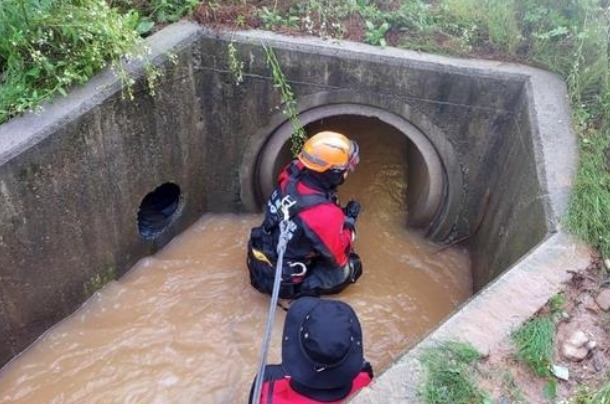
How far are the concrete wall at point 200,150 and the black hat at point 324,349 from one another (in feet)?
5.07

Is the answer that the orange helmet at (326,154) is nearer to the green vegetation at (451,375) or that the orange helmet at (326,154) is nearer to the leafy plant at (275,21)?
the leafy plant at (275,21)

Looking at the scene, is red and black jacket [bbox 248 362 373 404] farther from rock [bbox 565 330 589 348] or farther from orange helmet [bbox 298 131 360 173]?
orange helmet [bbox 298 131 360 173]

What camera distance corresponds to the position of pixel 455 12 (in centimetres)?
522

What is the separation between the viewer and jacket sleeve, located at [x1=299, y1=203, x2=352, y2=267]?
166 inches

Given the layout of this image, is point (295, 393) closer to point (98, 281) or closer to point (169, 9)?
point (98, 281)

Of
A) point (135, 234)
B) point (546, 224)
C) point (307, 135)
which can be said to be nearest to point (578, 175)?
point (546, 224)

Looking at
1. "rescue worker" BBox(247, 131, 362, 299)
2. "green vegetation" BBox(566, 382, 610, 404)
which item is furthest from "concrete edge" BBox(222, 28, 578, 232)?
"green vegetation" BBox(566, 382, 610, 404)

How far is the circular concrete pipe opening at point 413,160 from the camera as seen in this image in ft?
17.0

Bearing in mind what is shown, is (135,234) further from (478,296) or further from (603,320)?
(603,320)

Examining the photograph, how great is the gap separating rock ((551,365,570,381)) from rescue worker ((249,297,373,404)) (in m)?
0.89

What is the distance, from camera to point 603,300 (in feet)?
10.6

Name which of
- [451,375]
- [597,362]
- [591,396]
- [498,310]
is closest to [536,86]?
[498,310]

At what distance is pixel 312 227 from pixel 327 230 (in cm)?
12

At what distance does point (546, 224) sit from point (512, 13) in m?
2.22
